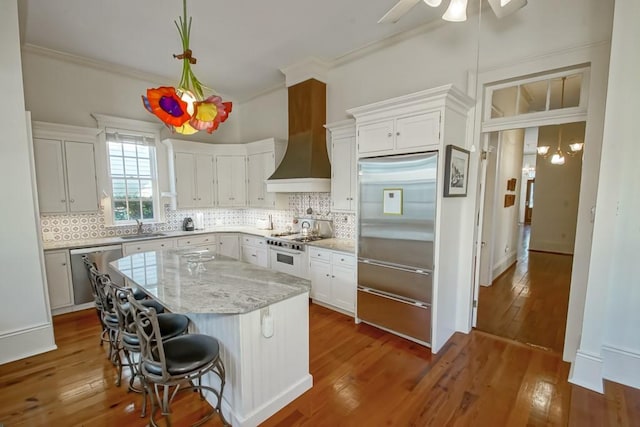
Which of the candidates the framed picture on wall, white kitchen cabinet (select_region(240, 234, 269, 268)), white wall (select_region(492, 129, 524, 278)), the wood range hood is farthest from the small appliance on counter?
white wall (select_region(492, 129, 524, 278))

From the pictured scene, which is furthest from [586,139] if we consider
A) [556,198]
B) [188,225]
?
[556,198]

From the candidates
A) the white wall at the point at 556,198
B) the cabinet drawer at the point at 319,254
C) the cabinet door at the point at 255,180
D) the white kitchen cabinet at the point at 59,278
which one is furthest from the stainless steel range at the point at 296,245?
the white wall at the point at 556,198

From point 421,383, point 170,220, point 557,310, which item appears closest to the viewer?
point 421,383

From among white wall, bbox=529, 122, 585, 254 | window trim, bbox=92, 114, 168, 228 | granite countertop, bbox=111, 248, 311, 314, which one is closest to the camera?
granite countertop, bbox=111, 248, 311, 314

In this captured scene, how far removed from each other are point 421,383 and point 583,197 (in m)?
2.09

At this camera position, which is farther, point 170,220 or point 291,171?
point 170,220

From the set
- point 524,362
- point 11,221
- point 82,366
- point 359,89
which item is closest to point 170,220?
point 11,221

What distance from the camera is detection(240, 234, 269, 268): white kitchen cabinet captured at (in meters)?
4.57

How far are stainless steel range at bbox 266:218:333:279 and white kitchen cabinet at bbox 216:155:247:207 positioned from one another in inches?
51.0

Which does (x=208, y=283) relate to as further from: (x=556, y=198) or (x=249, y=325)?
(x=556, y=198)

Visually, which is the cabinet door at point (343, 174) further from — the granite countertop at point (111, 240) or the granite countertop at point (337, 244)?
the granite countertop at point (111, 240)

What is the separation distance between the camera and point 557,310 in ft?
12.0

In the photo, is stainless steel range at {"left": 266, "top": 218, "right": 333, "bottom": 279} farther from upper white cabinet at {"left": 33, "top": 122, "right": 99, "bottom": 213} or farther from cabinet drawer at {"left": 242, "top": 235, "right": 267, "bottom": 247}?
upper white cabinet at {"left": 33, "top": 122, "right": 99, "bottom": 213}

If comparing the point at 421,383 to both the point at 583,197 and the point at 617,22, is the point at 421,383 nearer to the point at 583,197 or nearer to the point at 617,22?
the point at 583,197
